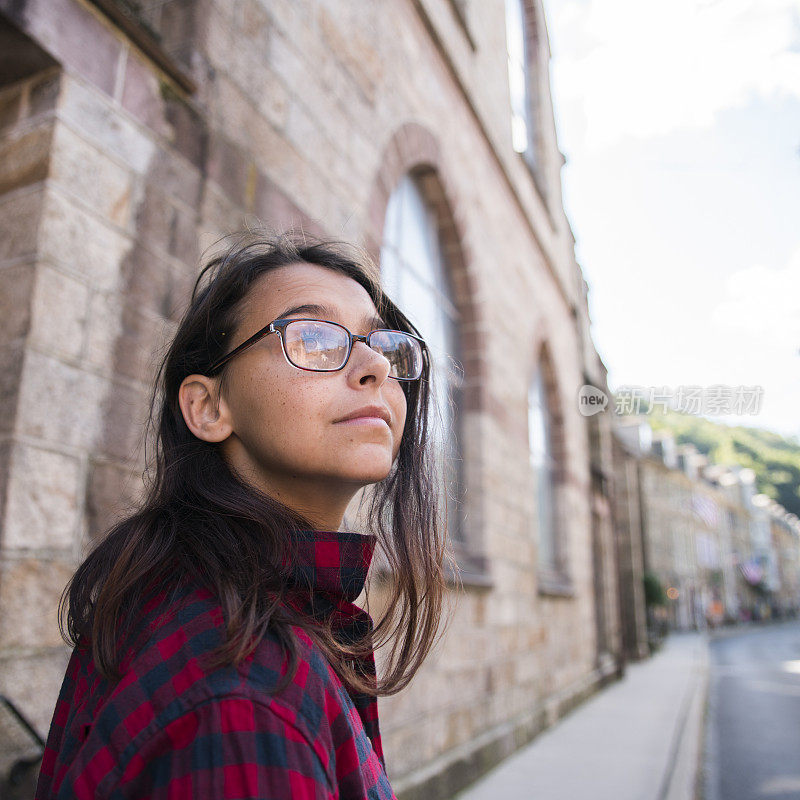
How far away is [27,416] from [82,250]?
1.88ft

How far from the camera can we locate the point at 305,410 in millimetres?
1056

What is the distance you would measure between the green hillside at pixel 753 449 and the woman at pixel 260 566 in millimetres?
64771

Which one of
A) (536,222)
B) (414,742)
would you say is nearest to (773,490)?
(536,222)

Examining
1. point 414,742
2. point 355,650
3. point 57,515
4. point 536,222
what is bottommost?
point 414,742

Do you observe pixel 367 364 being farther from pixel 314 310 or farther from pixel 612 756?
pixel 612 756

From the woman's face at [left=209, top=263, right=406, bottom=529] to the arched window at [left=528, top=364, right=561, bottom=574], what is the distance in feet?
25.6

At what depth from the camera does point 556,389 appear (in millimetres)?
9812


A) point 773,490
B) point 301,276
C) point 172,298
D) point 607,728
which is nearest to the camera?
point 301,276

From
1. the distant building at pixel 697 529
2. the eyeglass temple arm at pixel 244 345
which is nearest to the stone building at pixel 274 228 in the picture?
the eyeglass temple arm at pixel 244 345

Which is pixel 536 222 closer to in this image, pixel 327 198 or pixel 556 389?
pixel 556 389

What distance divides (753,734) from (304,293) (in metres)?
8.63

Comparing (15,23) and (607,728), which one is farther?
(607,728)

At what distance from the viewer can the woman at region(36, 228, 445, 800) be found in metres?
0.64

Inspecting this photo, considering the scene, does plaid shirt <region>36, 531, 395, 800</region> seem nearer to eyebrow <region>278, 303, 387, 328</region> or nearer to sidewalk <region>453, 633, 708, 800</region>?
eyebrow <region>278, 303, 387, 328</region>
